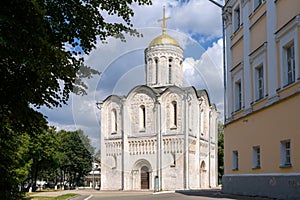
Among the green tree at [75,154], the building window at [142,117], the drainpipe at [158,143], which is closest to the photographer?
the drainpipe at [158,143]

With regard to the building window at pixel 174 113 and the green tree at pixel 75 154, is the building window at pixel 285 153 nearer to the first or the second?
the building window at pixel 174 113

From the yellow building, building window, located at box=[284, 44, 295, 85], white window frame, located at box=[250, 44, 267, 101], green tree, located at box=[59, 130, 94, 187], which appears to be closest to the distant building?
green tree, located at box=[59, 130, 94, 187]

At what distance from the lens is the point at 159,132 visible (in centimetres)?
5138

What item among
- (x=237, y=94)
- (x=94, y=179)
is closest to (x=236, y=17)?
(x=237, y=94)

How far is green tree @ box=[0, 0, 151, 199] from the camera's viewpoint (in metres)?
7.52

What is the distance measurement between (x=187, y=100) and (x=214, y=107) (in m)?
10.2

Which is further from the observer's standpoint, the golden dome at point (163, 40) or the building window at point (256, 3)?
the golden dome at point (163, 40)

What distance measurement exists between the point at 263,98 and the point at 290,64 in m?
2.65

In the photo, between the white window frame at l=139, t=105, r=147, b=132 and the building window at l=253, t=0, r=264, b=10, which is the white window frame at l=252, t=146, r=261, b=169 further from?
the white window frame at l=139, t=105, r=147, b=132

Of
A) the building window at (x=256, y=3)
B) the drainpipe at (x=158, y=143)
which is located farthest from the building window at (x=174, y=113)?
the building window at (x=256, y=3)

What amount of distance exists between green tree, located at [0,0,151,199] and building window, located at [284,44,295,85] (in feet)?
25.0

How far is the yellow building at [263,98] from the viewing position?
15.6m

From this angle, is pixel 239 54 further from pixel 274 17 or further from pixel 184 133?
pixel 184 133

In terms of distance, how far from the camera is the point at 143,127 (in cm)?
5347
